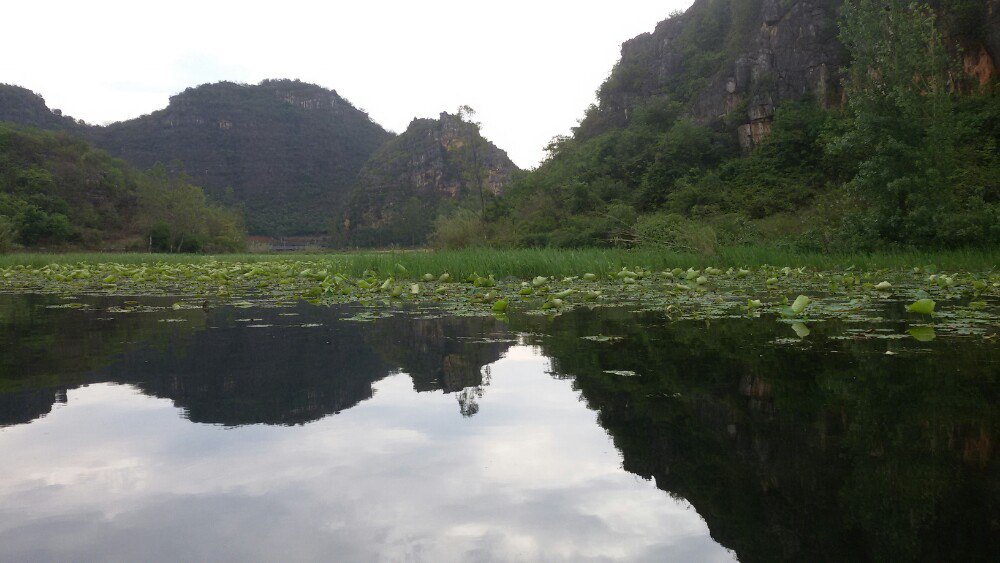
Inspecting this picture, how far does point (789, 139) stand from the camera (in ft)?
84.5

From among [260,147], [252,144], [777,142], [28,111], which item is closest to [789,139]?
[777,142]

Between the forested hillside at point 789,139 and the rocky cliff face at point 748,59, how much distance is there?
0.25 feet

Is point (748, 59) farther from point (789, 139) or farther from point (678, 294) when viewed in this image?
point (678, 294)

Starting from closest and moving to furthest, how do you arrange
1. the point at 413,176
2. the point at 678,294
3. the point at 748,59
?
the point at 678,294 < the point at 748,59 < the point at 413,176

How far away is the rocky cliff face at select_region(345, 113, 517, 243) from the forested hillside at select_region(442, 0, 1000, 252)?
52565mm

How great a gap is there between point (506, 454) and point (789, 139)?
27.5m

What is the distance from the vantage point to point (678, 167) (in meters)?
27.8

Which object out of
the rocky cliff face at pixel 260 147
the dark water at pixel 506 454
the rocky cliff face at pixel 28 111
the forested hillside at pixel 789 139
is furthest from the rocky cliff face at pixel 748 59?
the rocky cliff face at pixel 28 111

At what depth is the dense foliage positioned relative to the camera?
38562mm

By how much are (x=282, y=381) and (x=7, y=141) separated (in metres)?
54.9

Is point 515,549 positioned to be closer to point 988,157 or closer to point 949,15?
point 988,157

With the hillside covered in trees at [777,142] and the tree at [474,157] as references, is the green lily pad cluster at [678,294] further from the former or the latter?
the tree at [474,157]

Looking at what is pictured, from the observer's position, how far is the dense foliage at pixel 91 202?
1518 inches

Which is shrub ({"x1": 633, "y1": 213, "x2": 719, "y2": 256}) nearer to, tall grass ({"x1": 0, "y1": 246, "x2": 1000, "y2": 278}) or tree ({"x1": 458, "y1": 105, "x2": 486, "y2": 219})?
tall grass ({"x1": 0, "y1": 246, "x2": 1000, "y2": 278})
